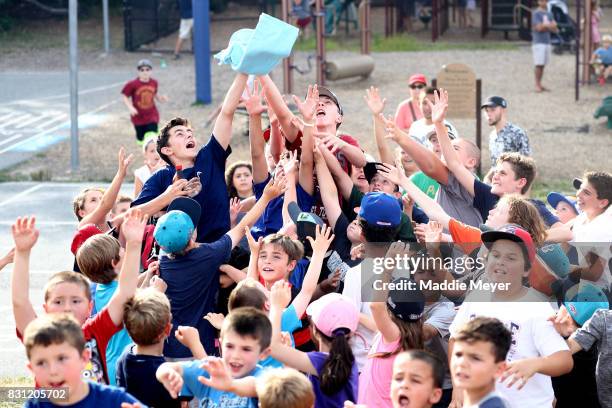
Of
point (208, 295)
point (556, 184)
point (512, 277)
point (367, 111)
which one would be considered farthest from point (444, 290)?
point (367, 111)

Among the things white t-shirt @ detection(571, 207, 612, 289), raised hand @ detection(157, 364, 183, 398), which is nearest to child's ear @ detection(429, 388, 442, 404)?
raised hand @ detection(157, 364, 183, 398)

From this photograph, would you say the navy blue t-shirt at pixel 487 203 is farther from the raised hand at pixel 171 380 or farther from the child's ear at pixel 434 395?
the raised hand at pixel 171 380

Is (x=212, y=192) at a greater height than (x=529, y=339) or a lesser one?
greater

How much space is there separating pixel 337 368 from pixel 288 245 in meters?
1.26

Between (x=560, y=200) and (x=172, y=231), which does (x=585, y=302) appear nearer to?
(x=172, y=231)

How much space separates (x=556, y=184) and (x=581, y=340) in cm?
1032

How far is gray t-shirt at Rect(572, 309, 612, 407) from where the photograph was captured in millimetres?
5828

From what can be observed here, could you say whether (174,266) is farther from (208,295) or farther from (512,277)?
(512,277)

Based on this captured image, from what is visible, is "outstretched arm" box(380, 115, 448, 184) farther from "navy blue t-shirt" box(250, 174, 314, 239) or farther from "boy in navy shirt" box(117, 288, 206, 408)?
"boy in navy shirt" box(117, 288, 206, 408)

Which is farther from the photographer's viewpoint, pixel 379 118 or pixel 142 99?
pixel 142 99

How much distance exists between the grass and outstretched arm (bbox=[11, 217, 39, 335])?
2334cm

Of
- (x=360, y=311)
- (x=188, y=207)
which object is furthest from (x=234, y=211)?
(x=360, y=311)

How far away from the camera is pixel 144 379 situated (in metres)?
5.40

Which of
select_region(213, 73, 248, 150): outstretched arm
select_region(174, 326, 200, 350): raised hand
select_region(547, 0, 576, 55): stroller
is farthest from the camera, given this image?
select_region(547, 0, 576, 55): stroller
